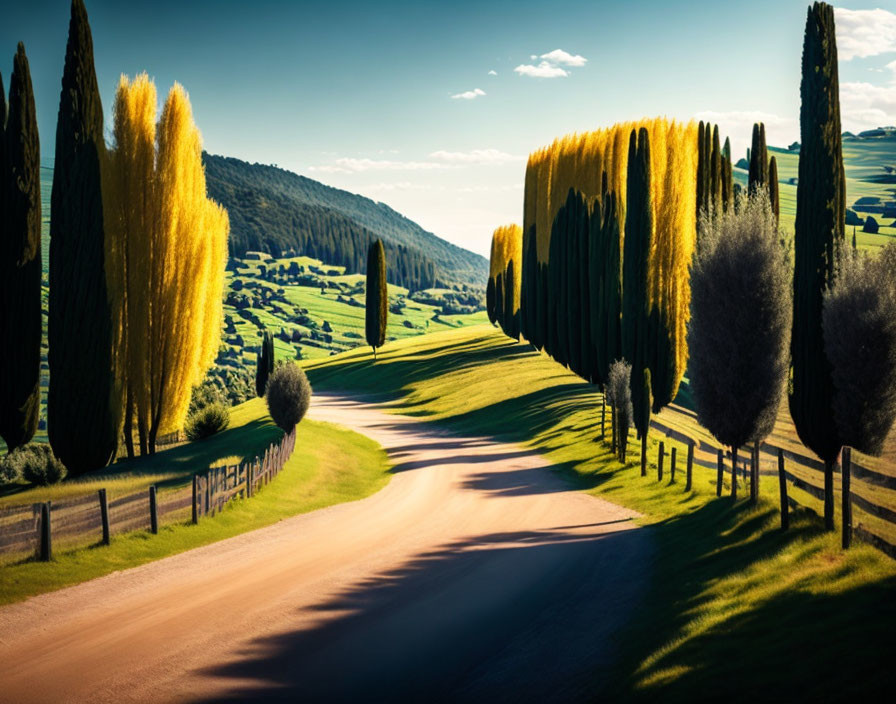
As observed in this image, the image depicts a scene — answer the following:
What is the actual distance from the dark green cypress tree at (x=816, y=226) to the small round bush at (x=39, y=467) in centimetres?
2381

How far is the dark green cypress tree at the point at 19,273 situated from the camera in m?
24.2

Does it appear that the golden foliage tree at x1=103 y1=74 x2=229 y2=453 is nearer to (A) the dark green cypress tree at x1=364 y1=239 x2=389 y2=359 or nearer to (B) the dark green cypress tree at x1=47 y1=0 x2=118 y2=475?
(B) the dark green cypress tree at x1=47 y1=0 x2=118 y2=475

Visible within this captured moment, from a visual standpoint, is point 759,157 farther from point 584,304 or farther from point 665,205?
point 584,304

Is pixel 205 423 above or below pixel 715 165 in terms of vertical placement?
below

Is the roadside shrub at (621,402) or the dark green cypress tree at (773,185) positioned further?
the dark green cypress tree at (773,185)

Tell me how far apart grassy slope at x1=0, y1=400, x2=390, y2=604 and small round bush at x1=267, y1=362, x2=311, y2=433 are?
0.87m

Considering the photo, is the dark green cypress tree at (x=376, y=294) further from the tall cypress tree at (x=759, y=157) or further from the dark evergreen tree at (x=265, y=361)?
the tall cypress tree at (x=759, y=157)

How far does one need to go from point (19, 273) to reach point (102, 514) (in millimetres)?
13419

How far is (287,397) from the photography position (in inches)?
1122

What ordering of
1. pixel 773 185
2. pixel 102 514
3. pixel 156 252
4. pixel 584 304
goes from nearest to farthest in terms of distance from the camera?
pixel 102 514 → pixel 156 252 → pixel 773 185 → pixel 584 304

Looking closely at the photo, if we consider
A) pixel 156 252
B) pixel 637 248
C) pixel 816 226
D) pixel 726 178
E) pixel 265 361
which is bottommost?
pixel 265 361

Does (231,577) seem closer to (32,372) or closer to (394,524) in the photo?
(394,524)

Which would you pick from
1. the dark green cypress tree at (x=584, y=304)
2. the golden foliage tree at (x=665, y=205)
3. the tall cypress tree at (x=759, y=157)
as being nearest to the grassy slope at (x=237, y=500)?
the golden foliage tree at (x=665, y=205)

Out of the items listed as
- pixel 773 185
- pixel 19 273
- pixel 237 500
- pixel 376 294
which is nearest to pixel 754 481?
pixel 237 500
